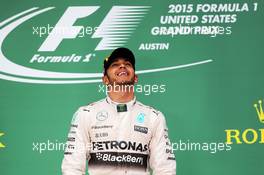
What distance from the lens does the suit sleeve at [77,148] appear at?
77.1 inches

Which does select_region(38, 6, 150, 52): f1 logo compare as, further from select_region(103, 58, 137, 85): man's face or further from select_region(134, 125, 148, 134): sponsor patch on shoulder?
select_region(134, 125, 148, 134): sponsor patch on shoulder

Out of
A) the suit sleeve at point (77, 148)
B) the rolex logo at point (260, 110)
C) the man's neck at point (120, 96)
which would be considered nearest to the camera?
the suit sleeve at point (77, 148)

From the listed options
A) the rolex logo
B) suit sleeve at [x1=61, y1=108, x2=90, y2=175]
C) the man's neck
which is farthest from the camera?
the rolex logo

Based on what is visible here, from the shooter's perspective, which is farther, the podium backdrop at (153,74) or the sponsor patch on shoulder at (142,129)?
the podium backdrop at (153,74)

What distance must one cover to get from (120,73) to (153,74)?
0.35 metres

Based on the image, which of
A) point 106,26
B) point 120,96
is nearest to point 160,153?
point 120,96

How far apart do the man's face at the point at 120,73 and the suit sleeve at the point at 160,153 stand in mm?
250

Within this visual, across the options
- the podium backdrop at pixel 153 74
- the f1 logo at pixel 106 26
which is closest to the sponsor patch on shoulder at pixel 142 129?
the podium backdrop at pixel 153 74

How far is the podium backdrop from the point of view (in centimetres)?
237

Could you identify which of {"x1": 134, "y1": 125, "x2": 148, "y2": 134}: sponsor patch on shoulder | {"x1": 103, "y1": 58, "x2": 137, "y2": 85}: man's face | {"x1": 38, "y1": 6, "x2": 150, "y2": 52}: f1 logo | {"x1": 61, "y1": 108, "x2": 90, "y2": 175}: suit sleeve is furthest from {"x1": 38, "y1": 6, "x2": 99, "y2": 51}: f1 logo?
{"x1": 134, "y1": 125, "x2": 148, "y2": 134}: sponsor patch on shoulder

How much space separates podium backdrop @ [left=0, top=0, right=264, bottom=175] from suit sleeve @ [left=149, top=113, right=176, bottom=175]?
0.33 metres

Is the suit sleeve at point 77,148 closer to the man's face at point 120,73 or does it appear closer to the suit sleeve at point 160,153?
the man's face at point 120,73

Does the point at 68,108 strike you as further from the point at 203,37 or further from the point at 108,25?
the point at 203,37

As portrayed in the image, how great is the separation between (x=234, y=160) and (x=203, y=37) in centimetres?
73
